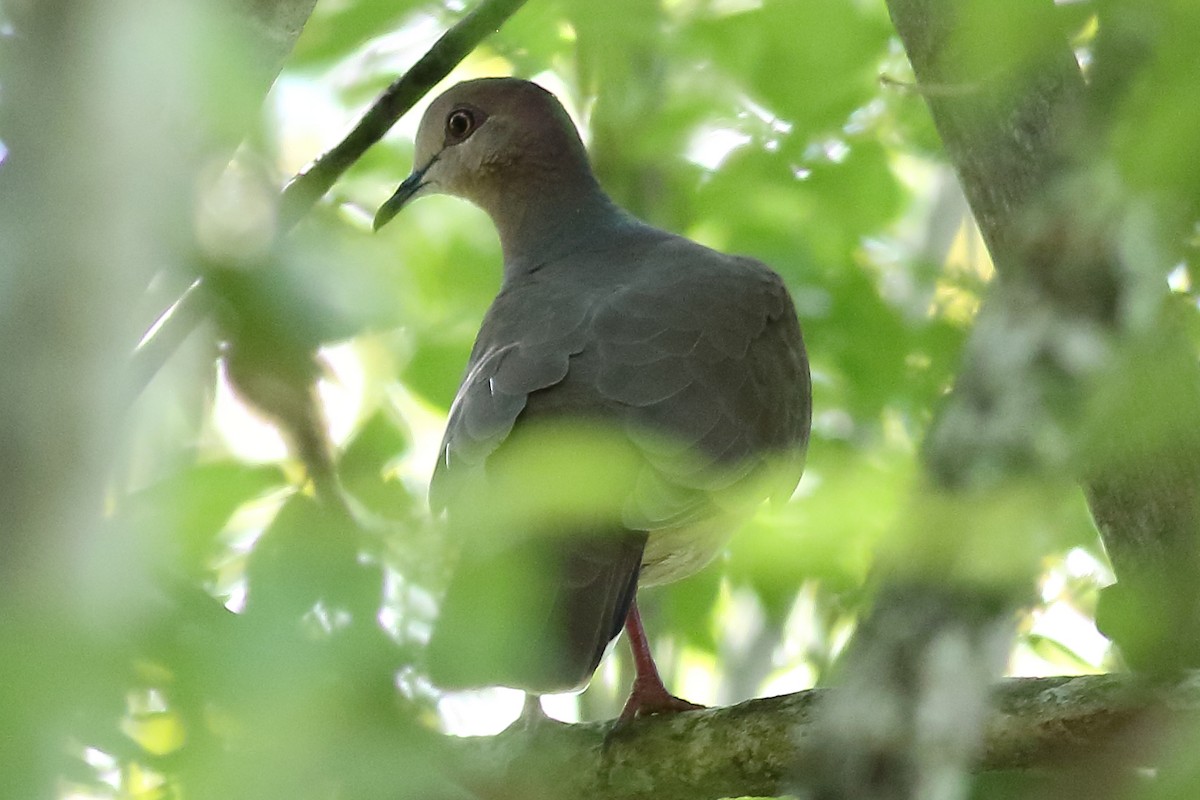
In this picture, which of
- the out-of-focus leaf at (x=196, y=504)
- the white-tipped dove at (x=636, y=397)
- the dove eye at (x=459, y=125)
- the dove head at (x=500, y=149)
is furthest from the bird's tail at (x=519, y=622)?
the dove eye at (x=459, y=125)

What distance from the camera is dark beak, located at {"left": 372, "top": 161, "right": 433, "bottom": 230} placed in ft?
11.1

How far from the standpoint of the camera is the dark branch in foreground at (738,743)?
→ 1.96 m

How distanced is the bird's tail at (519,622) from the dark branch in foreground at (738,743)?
0.21 metres

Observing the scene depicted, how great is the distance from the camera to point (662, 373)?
9.24 feet

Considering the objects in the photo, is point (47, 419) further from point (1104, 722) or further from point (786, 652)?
point (786, 652)

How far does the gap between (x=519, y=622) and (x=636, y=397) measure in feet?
5.59

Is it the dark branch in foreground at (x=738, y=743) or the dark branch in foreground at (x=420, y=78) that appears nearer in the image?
the dark branch in foreground at (x=738, y=743)

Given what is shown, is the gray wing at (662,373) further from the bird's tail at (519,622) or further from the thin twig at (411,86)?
the thin twig at (411,86)

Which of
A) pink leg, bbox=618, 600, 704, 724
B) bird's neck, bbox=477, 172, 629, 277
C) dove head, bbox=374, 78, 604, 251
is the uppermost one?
dove head, bbox=374, 78, 604, 251

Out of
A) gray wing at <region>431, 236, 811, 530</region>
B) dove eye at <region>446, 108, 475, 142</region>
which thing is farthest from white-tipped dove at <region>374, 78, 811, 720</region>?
dove eye at <region>446, 108, 475, 142</region>

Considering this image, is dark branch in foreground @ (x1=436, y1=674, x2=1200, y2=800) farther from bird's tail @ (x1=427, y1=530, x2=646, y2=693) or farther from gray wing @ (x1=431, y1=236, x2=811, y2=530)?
gray wing @ (x1=431, y1=236, x2=811, y2=530)

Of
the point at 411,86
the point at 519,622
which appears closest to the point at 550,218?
the point at 411,86

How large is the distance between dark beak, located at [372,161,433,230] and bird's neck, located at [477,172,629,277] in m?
0.22

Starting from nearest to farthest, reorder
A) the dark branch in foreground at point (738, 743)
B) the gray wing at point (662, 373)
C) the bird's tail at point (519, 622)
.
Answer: the bird's tail at point (519, 622) → the dark branch in foreground at point (738, 743) → the gray wing at point (662, 373)
